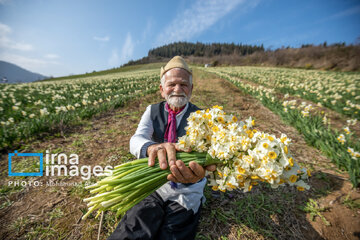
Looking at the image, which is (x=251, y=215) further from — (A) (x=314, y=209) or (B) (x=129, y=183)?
(B) (x=129, y=183)

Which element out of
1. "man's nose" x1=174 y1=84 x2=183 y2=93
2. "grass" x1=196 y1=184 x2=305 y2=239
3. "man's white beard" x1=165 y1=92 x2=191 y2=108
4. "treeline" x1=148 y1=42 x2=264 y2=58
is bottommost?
"grass" x1=196 y1=184 x2=305 y2=239

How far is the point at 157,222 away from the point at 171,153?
93 cm

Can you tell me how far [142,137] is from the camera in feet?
6.55

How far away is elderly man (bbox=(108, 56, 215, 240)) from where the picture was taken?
4.85ft

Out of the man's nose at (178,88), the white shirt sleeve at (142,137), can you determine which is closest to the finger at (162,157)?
the white shirt sleeve at (142,137)

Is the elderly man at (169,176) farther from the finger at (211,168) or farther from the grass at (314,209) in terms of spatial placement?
the grass at (314,209)

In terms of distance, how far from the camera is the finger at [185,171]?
4.50ft

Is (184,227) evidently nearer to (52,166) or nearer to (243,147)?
(243,147)

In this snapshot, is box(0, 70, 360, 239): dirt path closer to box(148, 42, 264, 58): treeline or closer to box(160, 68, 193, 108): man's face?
box(160, 68, 193, 108): man's face

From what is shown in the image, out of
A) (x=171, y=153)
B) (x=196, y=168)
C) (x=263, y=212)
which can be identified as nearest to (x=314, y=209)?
(x=263, y=212)

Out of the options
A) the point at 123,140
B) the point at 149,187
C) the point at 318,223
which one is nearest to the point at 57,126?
the point at 123,140

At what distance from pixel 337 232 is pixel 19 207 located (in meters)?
4.56

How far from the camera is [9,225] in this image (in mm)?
1953
